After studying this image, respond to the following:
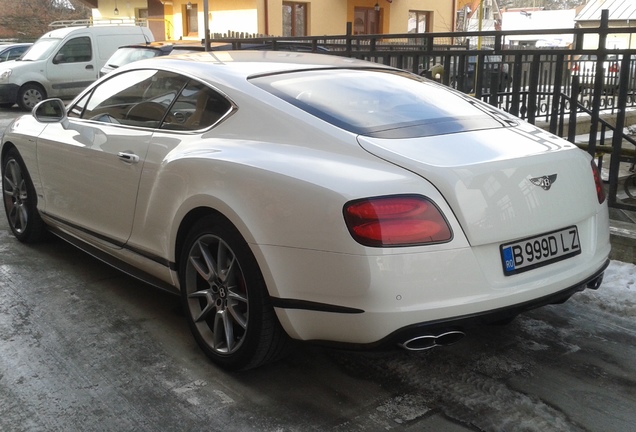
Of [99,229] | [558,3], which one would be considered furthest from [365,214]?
[558,3]

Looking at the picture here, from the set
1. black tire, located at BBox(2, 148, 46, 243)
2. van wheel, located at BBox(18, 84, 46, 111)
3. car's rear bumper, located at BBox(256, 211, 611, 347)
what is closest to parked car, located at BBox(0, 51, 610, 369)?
car's rear bumper, located at BBox(256, 211, 611, 347)

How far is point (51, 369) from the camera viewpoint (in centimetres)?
354

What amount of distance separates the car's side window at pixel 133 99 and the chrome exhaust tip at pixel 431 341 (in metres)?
1.95

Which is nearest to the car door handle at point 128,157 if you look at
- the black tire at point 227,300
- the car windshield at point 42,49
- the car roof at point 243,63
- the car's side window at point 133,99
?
the car's side window at point 133,99

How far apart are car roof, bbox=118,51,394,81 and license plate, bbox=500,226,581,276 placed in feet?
5.23

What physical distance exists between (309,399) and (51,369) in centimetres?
130

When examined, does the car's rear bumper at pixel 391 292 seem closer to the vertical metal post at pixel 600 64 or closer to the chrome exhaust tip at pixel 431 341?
the chrome exhaust tip at pixel 431 341

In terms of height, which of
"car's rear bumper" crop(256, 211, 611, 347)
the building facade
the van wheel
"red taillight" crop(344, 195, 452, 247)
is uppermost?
the building facade

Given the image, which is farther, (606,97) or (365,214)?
(606,97)

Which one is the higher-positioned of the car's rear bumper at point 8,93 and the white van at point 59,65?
the white van at point 59,65

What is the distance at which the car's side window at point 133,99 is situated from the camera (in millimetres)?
4047

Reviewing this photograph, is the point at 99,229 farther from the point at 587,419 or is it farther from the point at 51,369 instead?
the point at 587,419

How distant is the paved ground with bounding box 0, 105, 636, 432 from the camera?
3053 millimetres

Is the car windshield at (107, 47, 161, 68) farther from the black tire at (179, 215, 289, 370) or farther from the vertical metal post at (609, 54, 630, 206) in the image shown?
the black tire at (179, 215, 289, 370)
